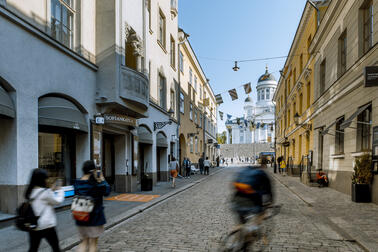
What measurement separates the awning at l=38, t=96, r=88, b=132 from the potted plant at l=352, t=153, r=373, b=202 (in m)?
9.32

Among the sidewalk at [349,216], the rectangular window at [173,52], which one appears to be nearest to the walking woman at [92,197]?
the sidewalk at [349,216]

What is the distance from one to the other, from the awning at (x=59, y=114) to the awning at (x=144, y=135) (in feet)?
17.0

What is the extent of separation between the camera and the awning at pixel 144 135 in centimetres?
1481

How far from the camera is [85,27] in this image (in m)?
10.4

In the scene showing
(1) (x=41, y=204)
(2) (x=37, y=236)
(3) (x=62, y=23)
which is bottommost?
(2) (x=37, y=236)

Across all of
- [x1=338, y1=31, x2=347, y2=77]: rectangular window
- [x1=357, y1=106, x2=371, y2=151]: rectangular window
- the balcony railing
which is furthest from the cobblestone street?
[x1=338, y1=31, x2=347, y2=77]: rectangular window

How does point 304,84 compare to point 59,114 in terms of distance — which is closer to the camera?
point 59,114

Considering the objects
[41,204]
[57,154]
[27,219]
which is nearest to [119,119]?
[57,154]

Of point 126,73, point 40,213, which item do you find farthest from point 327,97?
point 40,213

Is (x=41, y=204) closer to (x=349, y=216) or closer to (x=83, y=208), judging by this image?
(x=83, y=208)

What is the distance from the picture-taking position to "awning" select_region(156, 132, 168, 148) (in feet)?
58.3

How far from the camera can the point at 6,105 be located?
655 centimetres

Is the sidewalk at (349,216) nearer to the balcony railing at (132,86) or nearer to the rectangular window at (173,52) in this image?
the balcony railing at (132,86)

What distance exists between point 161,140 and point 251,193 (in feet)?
46.6
